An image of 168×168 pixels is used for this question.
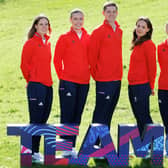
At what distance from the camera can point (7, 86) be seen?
15.1m

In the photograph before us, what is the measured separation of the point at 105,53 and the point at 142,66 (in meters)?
0.61

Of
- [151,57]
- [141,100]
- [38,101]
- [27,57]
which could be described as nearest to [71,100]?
[38,101]

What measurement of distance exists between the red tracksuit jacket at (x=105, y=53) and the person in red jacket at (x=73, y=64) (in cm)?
12

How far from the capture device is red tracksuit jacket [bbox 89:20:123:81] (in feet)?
29.2

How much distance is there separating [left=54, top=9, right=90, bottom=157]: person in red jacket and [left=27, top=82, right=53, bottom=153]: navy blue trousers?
0.24 metres

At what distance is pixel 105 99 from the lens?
29.9ft

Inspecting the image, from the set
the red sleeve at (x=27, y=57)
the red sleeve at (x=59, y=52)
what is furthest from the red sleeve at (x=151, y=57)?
the red sleeve at (x=27, y=57)

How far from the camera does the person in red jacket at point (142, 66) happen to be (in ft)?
29.4

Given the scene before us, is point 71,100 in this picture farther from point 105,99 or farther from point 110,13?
point 110,13

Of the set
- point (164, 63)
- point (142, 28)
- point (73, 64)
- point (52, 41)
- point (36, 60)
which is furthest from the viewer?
point (52, 41)

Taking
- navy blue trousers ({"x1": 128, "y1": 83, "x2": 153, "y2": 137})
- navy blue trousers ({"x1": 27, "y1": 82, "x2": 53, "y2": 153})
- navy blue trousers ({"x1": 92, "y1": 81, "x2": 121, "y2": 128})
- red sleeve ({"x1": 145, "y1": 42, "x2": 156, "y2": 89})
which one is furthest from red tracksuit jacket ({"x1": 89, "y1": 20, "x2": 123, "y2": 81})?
navy blue trousers ({"x1": 27, "y1": 82, "x2": 53, "y2": 153})

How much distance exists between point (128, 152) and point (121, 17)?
14550 millimetres

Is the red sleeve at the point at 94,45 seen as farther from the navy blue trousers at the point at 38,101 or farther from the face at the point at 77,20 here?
the navy blue trousers at the point at 38,101

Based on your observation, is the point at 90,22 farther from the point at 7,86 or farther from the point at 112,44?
the point at 112,44
